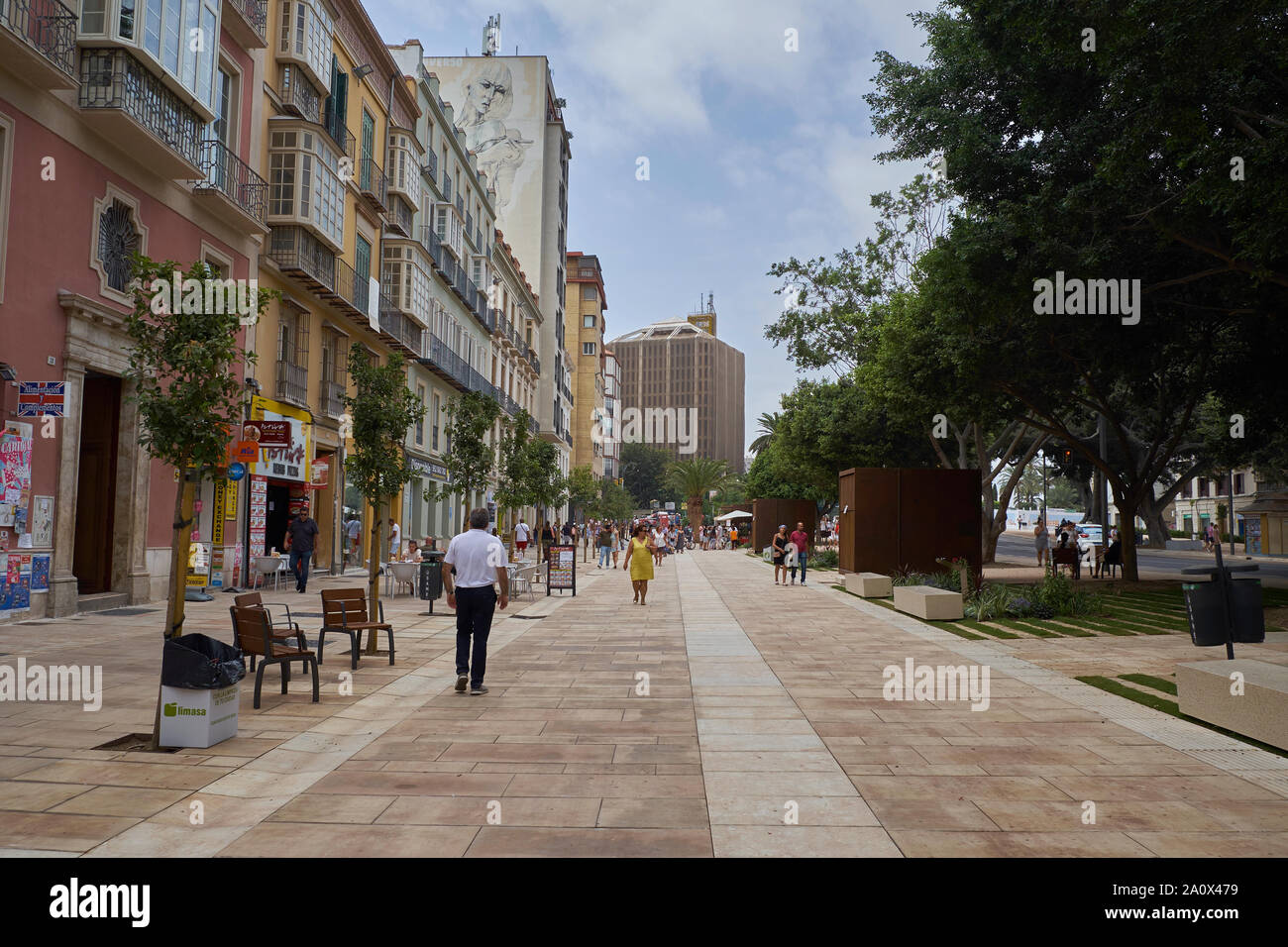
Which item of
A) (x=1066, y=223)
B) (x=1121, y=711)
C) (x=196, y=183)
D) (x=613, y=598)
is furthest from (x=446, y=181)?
(x=1121, y=711)

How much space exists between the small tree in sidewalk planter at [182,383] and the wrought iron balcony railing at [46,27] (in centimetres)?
823

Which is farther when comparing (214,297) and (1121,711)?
(1121,711)

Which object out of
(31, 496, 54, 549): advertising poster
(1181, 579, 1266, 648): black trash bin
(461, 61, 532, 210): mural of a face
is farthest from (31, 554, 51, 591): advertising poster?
(461, 61, 532, 210): mural of a face

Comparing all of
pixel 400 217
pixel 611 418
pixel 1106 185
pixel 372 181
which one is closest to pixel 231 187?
pixel 372 181

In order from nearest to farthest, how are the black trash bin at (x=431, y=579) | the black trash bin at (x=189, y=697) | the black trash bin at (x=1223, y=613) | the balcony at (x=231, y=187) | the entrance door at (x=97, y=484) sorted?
the black trash bin at (x=189, y=697) → the black trash bin at (x=1223, y=613) → the entrance door at (x=97, y=484) → the black trash bin at (x=431, y=579) → the balcony at (x=231, y=187)

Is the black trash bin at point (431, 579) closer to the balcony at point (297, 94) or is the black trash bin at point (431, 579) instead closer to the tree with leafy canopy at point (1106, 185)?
the tree with leafy canopy at point (1106, 185)

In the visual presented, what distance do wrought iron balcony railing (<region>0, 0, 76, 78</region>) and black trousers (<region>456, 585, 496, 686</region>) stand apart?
10148 millimetres

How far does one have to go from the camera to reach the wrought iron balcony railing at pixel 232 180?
18469mm

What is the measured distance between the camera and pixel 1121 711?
806 centimetres

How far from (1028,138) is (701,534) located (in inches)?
1993

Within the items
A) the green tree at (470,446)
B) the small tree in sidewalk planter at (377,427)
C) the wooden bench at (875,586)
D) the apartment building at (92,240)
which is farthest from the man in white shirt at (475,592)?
the wooden bench at (875,586)

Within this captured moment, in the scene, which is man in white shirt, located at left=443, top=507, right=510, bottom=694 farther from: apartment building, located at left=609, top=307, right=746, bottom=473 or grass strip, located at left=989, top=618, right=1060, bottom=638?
apartment building, located at left=609, top=307, right=746, bottom=473

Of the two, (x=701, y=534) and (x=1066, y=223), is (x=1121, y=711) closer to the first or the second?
(x=1066, y=223)
